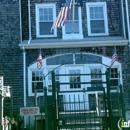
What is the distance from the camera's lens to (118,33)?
15422mm

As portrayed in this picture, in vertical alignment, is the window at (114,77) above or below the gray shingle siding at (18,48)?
below

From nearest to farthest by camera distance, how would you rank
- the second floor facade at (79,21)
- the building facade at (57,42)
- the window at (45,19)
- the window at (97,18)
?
the building facade at (57,42), the second floor facade at (79,21), the window at (45,19), the window at (97,18)

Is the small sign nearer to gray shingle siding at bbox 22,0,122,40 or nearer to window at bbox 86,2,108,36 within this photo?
gray shingle siding at bbox 22,0,122,40

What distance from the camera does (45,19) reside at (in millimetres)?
15555

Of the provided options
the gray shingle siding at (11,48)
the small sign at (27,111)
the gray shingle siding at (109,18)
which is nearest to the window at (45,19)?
the gray shingle siding at (109,18)

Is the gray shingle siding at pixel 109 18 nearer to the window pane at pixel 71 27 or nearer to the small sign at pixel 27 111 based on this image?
the window pane at pixel 71 27

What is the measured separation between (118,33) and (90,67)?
248cm

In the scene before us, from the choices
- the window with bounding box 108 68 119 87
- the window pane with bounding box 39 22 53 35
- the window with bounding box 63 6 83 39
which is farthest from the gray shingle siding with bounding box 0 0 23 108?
the window with bounding box 108 68 119 87

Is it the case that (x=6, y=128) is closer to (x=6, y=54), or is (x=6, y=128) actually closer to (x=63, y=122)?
(x=63, y=122)

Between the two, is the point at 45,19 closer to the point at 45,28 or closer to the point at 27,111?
the point at 45,28

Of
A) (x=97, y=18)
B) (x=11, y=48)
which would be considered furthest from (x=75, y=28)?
(x=11, y=48)

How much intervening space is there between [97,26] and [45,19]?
9.31 feet

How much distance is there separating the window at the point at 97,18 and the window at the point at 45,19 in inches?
76.8

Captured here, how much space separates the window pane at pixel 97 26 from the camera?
15.5m
